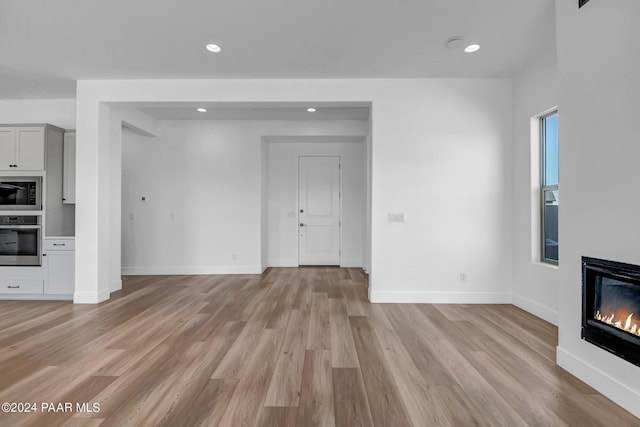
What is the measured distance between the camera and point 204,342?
2.62 meters

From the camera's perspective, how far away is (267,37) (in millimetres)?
2854

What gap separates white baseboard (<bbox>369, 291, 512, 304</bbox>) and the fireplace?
5.85ft

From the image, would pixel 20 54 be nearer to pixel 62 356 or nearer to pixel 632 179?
pixel 62 356

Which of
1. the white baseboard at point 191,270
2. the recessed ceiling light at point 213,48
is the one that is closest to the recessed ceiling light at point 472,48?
the recessed ceiling light at point 213,48

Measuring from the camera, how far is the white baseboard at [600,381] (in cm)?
169

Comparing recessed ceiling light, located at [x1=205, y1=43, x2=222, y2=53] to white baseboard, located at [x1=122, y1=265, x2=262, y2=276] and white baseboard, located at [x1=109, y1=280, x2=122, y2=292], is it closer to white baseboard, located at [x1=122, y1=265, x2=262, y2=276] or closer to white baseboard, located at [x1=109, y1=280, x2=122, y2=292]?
white baseboard, located at [x1=109, y1=280, x2=122, y2=292]

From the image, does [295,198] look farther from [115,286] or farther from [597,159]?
[597,159]

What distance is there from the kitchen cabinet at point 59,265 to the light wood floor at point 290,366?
0.27 m

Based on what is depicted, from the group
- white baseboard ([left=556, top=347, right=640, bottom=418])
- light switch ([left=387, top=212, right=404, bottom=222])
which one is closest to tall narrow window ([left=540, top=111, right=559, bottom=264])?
white baseboard ([left=556, top=347, right=640, bottom=418])

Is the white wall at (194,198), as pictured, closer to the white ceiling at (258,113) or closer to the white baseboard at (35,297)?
the white ceiling at (258,113)

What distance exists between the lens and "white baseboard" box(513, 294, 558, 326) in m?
3.06

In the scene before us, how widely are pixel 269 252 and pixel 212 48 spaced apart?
405cm

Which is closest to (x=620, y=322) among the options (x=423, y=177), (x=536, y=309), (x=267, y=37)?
(x=536, y=309)

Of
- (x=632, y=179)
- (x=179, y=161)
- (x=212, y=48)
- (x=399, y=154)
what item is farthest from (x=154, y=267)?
(x=632, y=179)
